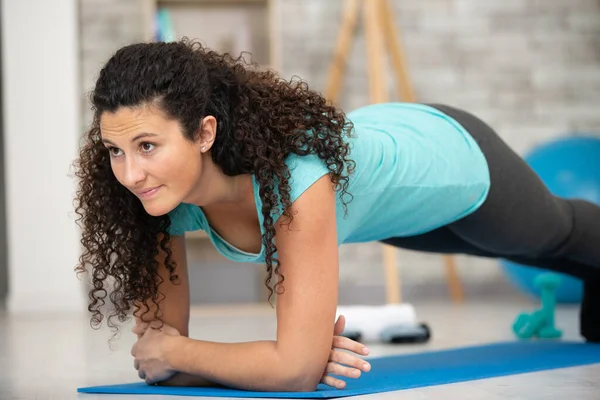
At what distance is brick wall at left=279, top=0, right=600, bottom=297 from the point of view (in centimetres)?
502

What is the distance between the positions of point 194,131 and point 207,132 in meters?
0.04

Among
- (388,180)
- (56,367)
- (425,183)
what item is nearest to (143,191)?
(388,180)

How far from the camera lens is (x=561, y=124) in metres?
5.09

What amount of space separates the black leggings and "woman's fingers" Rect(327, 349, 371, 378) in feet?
1.94

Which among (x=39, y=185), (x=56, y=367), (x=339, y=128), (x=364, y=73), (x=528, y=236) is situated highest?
(x=364, y=73)

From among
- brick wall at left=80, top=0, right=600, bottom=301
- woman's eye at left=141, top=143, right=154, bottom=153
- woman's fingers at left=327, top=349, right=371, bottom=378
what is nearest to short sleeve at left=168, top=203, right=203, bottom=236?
woman's eye at left=141, top=143, right=154, bottom=153

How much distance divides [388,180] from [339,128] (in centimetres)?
23

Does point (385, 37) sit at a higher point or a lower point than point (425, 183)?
higher

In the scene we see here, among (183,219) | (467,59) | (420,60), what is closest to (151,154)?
(183,219)

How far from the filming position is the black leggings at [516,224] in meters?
2.20

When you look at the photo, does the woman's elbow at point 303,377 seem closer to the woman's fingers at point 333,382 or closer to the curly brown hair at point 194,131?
the woman's fingers at point 333,382

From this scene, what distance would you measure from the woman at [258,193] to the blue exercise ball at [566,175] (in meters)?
1.69

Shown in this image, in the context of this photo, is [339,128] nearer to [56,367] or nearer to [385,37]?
[56,367]

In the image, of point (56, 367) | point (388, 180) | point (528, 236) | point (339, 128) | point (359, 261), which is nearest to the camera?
point (339, 128)
